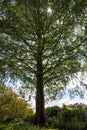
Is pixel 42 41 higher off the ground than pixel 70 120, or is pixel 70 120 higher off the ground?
pixel 42 41

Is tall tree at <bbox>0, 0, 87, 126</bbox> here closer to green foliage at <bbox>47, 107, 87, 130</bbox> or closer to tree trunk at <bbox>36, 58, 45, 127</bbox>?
tree trunk at <bbox>36, 58, 45, 127</bbox>

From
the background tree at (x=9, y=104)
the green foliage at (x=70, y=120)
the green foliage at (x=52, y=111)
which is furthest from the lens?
the background tree at (x=9, y=104)

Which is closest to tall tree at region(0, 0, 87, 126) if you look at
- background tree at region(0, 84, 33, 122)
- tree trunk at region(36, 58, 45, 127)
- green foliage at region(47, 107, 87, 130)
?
tree trunk at region(36, 58, 45, 127)

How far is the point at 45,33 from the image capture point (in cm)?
1477

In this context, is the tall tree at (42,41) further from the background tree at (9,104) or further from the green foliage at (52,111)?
the background tree at (9,104)

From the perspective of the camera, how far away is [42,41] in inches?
591

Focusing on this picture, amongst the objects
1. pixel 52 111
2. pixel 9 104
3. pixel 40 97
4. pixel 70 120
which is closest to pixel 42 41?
pixel 40 97

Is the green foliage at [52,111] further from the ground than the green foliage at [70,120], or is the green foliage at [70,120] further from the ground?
the green foliage at [52,111]

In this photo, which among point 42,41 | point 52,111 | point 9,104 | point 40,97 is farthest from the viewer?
point 9,104

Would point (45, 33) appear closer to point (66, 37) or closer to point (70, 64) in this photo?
point (66, 37)

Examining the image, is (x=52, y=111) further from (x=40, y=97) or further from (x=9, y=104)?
(x=9, y=104)

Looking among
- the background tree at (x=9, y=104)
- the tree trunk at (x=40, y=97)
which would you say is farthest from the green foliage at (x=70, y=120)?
the background tree at (x=9, y=104)

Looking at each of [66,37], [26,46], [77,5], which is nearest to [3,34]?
[26,46]

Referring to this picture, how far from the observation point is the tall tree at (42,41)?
13.8m
